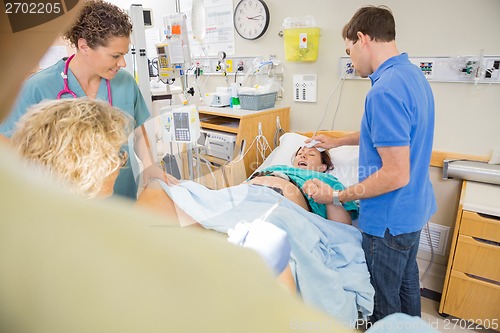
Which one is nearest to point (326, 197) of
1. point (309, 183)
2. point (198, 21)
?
point (309, 183)

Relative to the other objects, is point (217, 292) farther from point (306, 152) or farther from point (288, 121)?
point (288, 121)

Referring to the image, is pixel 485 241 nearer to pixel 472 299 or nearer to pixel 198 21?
pixel 472 299

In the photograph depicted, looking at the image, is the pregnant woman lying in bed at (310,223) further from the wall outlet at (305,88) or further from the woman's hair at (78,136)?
the wall outlet at (305,88)

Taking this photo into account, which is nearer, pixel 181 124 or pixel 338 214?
pixel 181 124

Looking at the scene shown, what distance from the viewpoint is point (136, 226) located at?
0.55ft

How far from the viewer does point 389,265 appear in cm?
133

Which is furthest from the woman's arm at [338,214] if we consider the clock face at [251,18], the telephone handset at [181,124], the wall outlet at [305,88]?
the clock face at [251,18]

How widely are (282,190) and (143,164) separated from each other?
734 mm

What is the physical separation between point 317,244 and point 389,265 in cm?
34

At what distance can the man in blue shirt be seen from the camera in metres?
1.14

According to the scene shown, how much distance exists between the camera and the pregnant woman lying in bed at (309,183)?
61.8 inches

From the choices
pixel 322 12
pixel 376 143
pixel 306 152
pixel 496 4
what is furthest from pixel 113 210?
pixel 322 12

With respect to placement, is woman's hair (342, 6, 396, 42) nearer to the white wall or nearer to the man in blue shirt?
the man in blue shirt

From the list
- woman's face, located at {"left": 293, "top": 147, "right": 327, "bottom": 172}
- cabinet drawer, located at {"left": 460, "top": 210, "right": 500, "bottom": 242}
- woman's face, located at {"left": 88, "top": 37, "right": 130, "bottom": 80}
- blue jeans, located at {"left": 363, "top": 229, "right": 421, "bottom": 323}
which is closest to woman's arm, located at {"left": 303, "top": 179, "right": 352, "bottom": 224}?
blue jeans, located at {"left": 363, "top": 229, "right": 421, "bottom": 323}
